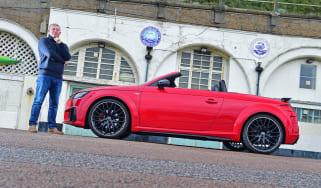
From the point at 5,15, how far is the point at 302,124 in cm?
1338

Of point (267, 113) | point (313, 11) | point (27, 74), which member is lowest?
point (267, 113)

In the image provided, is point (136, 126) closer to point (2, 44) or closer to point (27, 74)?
point (27, 74)

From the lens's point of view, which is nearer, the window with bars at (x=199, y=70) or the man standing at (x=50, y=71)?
the man standing at (x=50, y=71)

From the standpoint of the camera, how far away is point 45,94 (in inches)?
→ 251

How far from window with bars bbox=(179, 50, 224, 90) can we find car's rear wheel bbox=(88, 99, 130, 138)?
9714 millimetres

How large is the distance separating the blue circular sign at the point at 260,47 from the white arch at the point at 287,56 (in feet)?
1.60

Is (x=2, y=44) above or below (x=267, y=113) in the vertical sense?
above

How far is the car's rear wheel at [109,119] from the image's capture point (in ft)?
19.6

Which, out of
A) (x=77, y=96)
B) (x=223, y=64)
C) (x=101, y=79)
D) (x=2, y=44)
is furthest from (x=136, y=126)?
(x=2, y=44)

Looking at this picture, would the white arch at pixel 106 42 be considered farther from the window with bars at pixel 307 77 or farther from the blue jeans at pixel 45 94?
the blue jeans at pixel 45 94

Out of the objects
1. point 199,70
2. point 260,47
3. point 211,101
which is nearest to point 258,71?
point 260,47

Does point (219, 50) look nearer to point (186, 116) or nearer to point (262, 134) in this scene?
point (262, 134)

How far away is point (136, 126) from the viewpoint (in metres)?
5.99

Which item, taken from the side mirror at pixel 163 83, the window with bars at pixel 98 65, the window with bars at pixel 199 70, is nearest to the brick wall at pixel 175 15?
the window with bars at pixel 199 70
